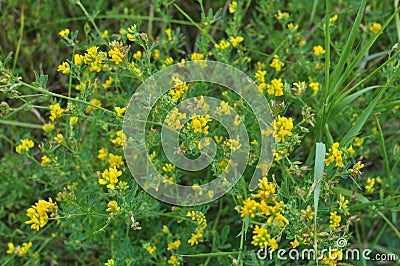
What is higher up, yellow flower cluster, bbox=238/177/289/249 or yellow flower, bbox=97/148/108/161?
yellow flower, bbox=97/148/108/161

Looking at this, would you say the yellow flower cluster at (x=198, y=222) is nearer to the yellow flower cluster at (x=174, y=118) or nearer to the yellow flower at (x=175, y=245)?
the yellow flower at (x=175, y=245)

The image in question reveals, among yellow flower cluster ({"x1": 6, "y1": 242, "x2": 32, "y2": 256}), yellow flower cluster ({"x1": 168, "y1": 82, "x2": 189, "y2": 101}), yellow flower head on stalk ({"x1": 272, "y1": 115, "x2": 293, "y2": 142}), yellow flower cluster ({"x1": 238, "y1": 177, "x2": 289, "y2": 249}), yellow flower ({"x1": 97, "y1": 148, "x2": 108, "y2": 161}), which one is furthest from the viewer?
yellow flower ({"x1": 97, "y1": 148, "x2": 108, "y2": 161})

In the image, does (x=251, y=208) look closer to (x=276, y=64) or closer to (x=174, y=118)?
(x=174, y=118)

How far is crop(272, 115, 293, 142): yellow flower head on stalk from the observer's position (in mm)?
1730

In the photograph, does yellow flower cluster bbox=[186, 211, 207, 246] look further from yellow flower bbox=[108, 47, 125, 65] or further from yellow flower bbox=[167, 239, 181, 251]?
yellow flower bbox=[108, 47, 125, 65]

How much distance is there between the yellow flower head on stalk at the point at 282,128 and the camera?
5.68ft

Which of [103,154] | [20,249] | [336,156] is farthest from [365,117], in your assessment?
[20,249]

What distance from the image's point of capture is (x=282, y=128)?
1.74 metres

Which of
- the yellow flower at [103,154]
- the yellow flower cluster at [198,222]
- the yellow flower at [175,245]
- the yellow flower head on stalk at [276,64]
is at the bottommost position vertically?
the yellow flower at [175,245]

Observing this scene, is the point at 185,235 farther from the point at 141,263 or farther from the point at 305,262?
the point at 305,262

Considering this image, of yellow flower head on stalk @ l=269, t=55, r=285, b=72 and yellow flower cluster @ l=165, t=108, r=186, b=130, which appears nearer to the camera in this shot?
yellow flower cluster @ l=165, t=108, r=186, b=130

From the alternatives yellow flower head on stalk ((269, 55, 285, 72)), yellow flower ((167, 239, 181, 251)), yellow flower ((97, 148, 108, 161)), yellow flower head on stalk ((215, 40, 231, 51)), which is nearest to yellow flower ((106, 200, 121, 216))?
yellow flower ((167, 239, 181, 251))

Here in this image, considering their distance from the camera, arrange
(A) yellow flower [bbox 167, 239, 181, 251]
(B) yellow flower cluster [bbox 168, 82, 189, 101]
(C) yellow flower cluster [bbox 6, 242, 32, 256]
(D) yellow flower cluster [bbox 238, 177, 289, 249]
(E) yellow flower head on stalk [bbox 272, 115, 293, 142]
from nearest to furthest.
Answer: (D) yellow flower cluster [bbox 238, 177, 289, 249], (E) yellow flower head on stalk [bbox 272, 115, 293, 142], (B) yellow flower cluster [bbox 168, 82, 189, 101], (A) yellow flower [bbox 167, 239, 181, 251], (C) yellow flower cluster [bbox 6, 242, 32, 256]

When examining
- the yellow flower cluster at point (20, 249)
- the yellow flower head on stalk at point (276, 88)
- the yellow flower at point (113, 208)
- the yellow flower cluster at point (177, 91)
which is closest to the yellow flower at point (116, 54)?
the yellow flower cluster at point (177, 91)
